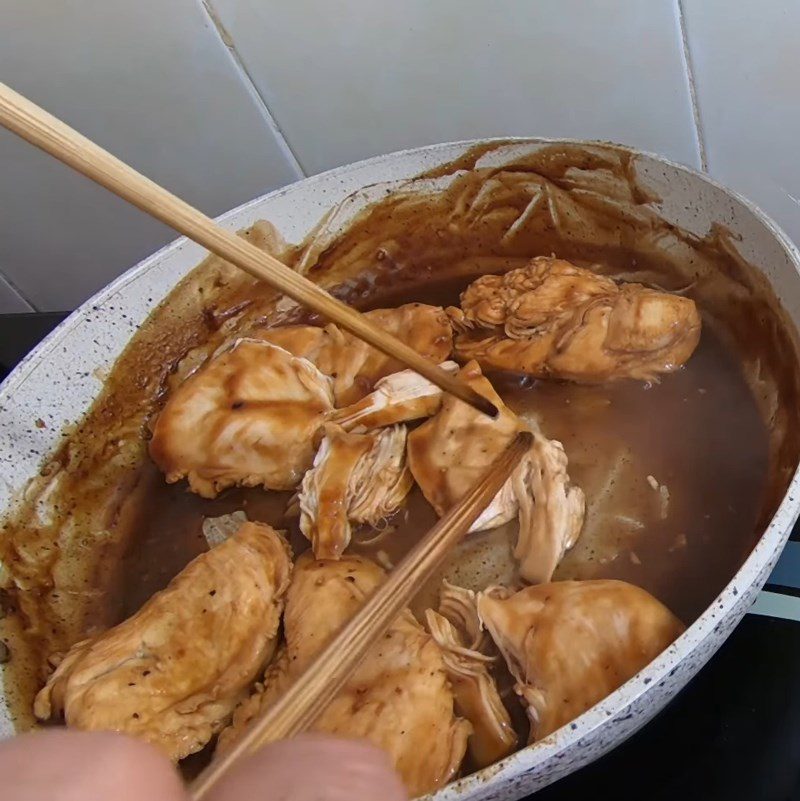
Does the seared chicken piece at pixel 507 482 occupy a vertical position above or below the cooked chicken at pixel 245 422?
below

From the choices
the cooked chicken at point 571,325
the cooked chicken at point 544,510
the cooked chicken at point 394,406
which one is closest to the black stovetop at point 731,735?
the cooked chicken at point 544,510

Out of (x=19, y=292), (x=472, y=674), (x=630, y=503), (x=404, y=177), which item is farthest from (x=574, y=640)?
(x=19, y=292)

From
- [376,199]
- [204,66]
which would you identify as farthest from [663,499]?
[204,66]

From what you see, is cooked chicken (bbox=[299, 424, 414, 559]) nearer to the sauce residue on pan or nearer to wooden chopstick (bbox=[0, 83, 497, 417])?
the sauce residue on pan

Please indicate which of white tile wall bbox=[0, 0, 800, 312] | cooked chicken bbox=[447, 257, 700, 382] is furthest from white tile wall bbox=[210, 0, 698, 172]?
cooked chicken bbox=[447, 257, 700, 382]

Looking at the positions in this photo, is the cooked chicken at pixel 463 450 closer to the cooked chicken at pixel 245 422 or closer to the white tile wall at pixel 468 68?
the cooked chicken at pixel 245 422

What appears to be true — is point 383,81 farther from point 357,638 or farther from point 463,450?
point 357,638

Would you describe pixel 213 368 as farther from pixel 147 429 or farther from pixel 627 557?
pixel 627 557
